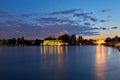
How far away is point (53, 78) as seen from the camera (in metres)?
22.0

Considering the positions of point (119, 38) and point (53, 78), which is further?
point (119, 38)

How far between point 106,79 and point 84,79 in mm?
1824

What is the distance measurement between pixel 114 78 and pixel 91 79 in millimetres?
2023

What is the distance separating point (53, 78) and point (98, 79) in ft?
12.6

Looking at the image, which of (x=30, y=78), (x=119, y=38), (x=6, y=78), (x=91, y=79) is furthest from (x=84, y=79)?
(x=119, y=38)

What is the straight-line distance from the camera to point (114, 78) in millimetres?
21766

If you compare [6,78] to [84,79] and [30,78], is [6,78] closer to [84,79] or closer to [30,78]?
[30,78]

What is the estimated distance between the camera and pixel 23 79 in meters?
21.5

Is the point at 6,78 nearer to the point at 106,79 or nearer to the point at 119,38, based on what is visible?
the point at 106,79

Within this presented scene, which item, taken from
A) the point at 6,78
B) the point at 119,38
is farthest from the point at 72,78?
the point at 119,38

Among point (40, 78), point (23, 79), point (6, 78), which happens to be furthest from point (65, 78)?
point (6, 78)

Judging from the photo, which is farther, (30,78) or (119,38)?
(119,38)

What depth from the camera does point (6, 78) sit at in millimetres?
22078

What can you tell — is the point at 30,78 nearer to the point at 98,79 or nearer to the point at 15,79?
the point at 15,79
